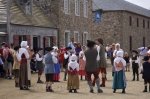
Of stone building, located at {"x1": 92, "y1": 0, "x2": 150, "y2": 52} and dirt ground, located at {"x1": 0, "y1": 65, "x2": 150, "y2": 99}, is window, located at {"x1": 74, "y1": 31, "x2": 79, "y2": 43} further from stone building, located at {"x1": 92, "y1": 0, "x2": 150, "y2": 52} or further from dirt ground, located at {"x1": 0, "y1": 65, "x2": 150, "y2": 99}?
dirt ground, located at {"x1": 0, "y1": 65, "x2": 150, "y2": 99}

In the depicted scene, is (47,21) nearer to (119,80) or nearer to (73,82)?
(73,82)

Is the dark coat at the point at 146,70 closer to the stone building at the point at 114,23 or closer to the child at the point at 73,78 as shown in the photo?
the child at the point at 73,78

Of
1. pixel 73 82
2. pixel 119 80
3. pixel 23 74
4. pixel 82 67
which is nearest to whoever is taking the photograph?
pixel 119 80

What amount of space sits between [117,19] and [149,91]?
35001 mm

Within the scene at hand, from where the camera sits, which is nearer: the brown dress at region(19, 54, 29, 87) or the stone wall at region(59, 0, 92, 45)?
the brown dress at region(19, 54, 29, 87)

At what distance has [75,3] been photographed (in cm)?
3769

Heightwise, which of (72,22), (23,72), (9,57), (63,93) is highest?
(72,22)

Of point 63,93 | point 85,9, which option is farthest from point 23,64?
point 85,9

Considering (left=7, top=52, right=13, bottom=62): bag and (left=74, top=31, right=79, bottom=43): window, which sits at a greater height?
(left=74, top=31, right=79, bottom=43): window

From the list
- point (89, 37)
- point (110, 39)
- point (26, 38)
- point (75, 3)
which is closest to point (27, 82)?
point (26, 38)

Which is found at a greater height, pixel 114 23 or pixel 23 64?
pixel 114 23

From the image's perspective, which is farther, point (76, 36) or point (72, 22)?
point (76, 36)

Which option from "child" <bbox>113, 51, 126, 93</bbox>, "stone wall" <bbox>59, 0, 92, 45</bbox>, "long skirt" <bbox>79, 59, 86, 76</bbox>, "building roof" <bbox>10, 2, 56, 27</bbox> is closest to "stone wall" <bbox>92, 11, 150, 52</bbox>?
"stone wall" <bbox>59, 0, 92, 45</bbox>

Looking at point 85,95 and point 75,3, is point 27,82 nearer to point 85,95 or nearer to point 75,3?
point 85,95
